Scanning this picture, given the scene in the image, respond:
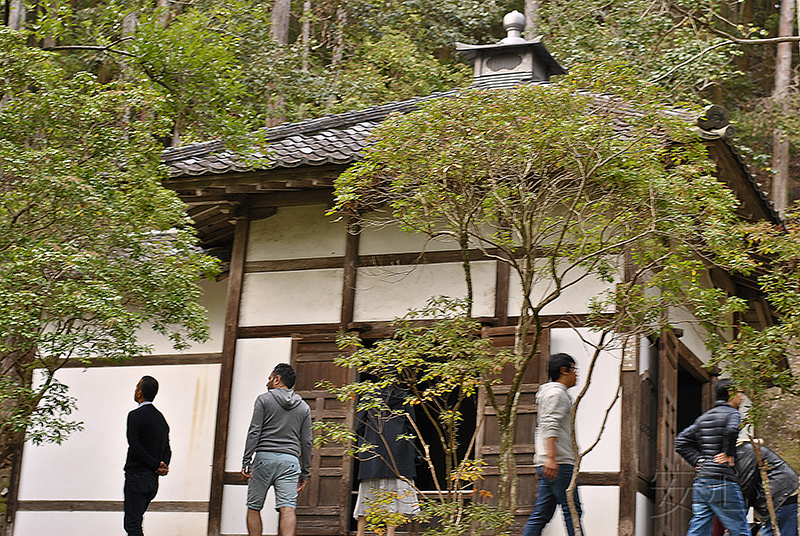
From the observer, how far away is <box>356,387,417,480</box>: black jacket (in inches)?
317

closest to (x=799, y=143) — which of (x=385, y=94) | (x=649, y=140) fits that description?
(x=385, y=94)

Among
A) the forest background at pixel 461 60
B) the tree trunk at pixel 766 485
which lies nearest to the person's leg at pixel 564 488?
the tree trunk at pixel 766 485

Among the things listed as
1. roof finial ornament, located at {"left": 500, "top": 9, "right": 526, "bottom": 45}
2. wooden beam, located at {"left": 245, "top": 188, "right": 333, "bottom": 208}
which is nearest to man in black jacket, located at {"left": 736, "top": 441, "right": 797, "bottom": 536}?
wooden beam, located at {"left": 245, "top": 188, "right": 333, "bottom": 208}

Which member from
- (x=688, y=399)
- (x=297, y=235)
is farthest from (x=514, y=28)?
(x=688, y=399)

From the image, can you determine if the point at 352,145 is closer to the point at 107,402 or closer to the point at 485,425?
the point at 485,425

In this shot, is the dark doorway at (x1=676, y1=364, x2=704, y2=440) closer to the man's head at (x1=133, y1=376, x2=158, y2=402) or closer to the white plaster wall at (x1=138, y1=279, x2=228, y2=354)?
the white plaster wall at (x1=138, y1=279, x2=228, y2=354)

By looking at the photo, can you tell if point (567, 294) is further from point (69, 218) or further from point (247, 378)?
point (69, 218)

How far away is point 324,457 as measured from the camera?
9281 mm

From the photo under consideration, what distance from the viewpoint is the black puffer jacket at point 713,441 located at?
7.34 m

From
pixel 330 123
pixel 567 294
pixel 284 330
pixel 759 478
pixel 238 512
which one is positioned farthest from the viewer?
pixel 330 123

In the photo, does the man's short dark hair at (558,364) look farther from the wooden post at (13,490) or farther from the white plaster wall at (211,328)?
the wooden post at (13,490)

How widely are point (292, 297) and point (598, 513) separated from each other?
382 centimetres

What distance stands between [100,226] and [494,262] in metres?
3.81

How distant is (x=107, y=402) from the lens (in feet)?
36.5
